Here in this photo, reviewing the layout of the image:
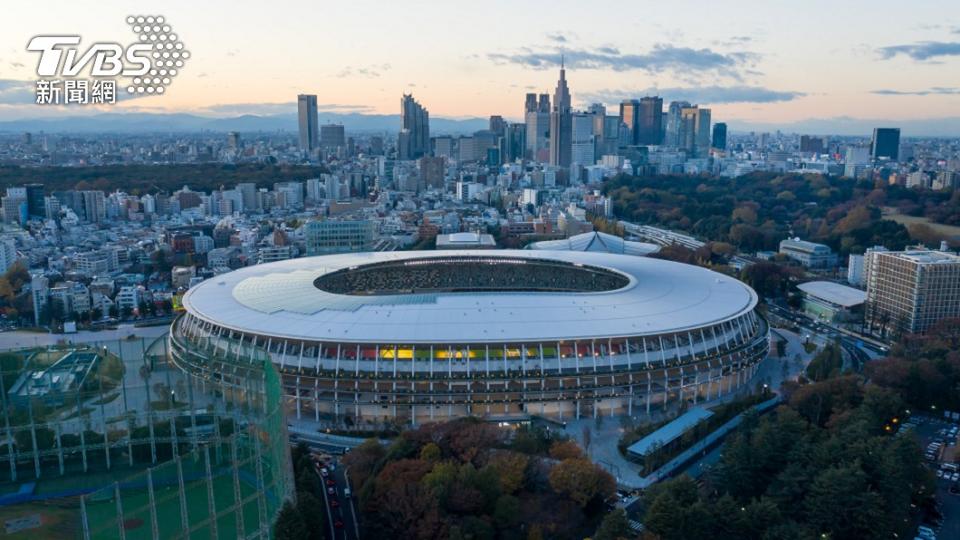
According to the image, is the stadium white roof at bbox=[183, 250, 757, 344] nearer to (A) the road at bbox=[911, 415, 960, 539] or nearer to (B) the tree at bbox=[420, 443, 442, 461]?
(B) the tree at bbox=[420, 443, 442, 461]

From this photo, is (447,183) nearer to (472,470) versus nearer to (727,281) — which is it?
(727,281)

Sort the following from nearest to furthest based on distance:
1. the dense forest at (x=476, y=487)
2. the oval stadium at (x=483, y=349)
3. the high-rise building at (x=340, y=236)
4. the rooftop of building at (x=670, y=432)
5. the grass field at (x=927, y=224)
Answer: the dense forest at (x=476, y=487)
the rooftop of building at (x=670, y=432)
the oval stadium at (x=483, y=349)
the high-rise building at (x=340, y=236)
the grass field at (x=927, y=224)

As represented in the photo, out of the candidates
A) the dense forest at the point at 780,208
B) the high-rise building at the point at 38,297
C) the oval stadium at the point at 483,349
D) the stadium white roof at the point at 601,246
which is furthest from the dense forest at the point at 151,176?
the oval stadium at the point at 483,349

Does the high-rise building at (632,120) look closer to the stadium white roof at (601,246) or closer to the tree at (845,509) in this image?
the stadium white roof at (601,246)

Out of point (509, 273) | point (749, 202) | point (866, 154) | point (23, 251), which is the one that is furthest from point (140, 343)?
point (866, 154)

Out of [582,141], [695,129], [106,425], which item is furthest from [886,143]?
[106,425]

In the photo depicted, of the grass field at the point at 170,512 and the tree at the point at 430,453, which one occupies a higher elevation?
the grass field at the point at 170,512

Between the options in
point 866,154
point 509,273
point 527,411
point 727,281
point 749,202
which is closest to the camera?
point 527,411

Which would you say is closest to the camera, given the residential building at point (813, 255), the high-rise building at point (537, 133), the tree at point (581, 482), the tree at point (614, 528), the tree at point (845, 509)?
the tree at point (614, 528)
